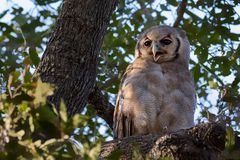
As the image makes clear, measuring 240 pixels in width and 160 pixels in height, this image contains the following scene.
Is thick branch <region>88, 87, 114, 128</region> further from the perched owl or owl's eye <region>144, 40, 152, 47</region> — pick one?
owl's eye <region>144, 40, 152, 47</region>

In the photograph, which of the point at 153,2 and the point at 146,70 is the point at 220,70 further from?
the point at 153,2

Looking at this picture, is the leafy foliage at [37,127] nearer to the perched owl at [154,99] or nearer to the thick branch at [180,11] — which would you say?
the perched owl at [154,99]

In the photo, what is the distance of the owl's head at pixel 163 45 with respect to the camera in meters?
5.32

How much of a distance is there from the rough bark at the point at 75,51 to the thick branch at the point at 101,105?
0.78 meters

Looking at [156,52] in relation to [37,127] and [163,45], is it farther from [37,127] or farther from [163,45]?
[37,127]

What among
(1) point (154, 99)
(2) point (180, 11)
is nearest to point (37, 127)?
(1) point (154, 99)

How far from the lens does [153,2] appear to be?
6156 millimetres

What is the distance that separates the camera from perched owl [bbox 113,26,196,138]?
4805mm

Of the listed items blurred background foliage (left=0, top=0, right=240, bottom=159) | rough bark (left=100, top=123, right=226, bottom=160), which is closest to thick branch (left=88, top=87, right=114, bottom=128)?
blurred background foliage (left=0, top=0, right=240, bottom=159)

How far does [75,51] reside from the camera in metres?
3.96

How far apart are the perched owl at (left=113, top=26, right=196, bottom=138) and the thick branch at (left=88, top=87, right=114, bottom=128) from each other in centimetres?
11

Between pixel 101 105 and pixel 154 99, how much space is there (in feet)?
1.45

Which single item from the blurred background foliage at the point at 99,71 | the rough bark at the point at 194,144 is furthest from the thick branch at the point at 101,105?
the rough bark at the point at 194,144

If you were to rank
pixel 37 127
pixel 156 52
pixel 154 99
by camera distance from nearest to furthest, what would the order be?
pixel 37 127, pixel 154 99, pixel 156 52
